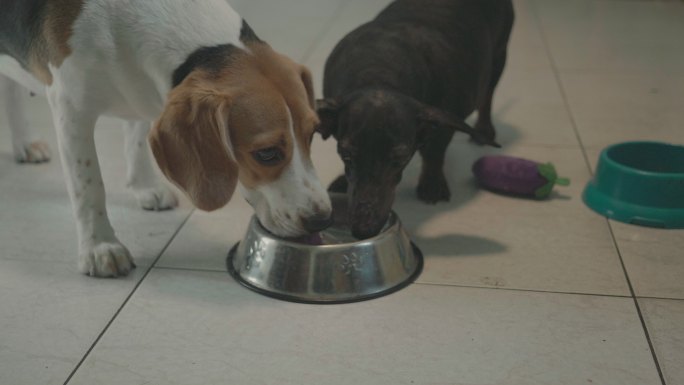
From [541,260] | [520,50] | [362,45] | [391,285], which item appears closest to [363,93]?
[362,45]

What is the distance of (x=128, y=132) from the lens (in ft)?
8.57

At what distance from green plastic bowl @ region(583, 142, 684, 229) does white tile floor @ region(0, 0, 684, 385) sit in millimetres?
52

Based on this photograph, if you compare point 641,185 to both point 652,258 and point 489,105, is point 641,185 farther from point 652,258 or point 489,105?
point 489,105

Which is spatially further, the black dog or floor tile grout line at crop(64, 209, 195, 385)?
the black dog

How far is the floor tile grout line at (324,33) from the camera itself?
13.9 ft

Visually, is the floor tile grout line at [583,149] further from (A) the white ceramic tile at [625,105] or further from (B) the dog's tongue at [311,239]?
(B) the dog's tongue at [311,239]

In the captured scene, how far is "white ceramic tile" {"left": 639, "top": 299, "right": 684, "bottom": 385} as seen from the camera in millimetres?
1821

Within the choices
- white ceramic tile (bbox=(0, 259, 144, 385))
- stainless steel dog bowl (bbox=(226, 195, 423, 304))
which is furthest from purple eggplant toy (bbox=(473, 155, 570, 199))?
white ceramic tile (bbox=(0, 259, 144, 385))

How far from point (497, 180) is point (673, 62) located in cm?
206

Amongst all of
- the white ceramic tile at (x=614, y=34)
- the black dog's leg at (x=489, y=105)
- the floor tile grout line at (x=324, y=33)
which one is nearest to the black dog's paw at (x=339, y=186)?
the black dog's leg at (x=489, y=105)

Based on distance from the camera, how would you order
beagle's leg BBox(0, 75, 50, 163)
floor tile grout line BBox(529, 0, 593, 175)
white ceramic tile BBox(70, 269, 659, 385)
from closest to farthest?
white ceramic tile BBox(70, 269, 659, 385)
beagle's leg BBox(0, 75, 50, 163)
floor tile grout line BBox(529, 0, 593, 175)

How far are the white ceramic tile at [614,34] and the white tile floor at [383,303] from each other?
3.80 feet

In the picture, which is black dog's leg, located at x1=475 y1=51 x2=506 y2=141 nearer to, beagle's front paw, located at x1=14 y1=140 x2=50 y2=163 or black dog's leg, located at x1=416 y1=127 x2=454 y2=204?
black dog's leg, located at x1=416 y1=127 x2=454 y2=204

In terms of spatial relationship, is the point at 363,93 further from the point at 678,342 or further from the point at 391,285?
the point at 678,342
